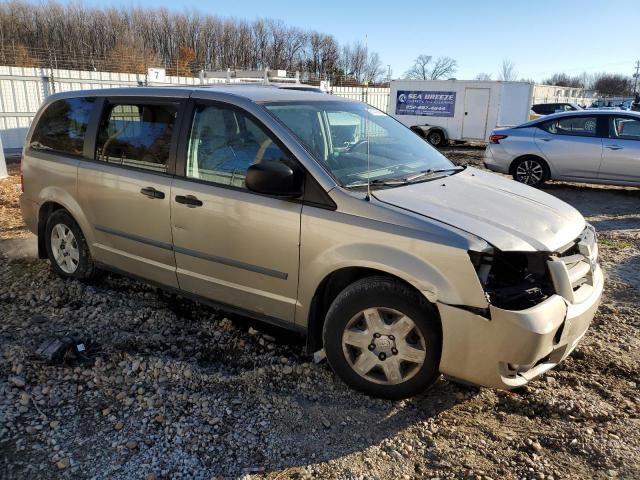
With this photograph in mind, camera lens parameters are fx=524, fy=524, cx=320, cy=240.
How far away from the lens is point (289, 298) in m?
3.41

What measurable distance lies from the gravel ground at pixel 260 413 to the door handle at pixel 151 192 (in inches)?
40.5

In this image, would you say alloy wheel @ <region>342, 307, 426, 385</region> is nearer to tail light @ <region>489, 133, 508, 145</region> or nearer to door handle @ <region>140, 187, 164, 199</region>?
door handle @ <region>140, 187, 164, 199</region>

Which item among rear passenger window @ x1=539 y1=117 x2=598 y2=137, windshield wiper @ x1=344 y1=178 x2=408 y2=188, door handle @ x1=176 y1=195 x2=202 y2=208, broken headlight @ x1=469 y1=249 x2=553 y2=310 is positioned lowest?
broken headlight @ x1=469 y1=249 x2=553 y2=310

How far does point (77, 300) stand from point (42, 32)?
64310mm

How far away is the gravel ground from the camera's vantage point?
2.64m

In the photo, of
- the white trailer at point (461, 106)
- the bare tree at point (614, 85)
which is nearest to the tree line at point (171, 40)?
the white trailer at point (461, 106)

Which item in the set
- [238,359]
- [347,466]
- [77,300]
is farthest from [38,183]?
[347,466]

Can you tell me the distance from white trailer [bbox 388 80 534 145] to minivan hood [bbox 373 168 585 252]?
53.0 feet

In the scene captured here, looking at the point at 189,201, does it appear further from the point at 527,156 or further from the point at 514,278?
the point at 527,156

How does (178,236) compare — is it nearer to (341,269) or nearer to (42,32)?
(341,269)

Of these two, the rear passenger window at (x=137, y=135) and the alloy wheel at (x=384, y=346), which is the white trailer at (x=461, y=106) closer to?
the rear passenger window at (x=137, y=135)

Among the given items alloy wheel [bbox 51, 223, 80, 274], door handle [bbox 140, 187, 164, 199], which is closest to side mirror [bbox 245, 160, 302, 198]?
door handle [bbox 140, 187, 164, 199]

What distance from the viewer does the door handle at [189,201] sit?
3658mm

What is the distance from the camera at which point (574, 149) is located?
993 centimetres
